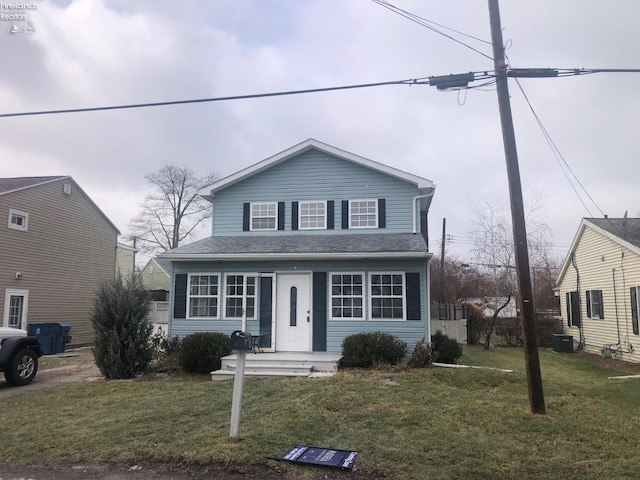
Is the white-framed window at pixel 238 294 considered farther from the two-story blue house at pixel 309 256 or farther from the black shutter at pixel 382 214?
the black shutter at pixel 382 214

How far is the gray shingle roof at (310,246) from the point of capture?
39.9ft

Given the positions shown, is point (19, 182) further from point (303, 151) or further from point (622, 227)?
point (622, 227)

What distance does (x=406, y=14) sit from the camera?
818 centimetres

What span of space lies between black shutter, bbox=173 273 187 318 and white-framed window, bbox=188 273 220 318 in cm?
14

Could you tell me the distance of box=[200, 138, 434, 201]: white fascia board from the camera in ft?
45.2

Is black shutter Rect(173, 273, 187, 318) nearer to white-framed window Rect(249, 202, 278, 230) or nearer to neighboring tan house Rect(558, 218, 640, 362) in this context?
white-framed window Rect(249, 202, 278, 230)

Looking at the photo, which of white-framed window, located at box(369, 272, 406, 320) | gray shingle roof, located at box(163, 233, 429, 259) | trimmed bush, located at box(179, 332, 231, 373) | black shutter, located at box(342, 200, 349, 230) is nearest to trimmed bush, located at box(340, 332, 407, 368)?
white-framed window, located at box(369, 272, 406, 320)

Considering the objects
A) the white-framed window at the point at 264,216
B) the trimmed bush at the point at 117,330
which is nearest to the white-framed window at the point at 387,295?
the white-framed window at the point at 264,216

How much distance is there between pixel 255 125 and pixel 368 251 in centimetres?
630

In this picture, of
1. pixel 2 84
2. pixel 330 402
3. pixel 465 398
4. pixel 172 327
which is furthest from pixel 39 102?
pixel 465 398

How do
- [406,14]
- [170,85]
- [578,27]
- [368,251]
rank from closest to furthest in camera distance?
1. [406,14]
2. [578,27]
3. [170,85]
4. [368,251]

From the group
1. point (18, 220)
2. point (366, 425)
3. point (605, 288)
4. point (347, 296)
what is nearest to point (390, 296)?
point (347, 296)

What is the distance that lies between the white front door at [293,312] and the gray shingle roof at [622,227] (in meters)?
10.0

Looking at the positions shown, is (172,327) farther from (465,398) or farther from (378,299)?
(465,398)
